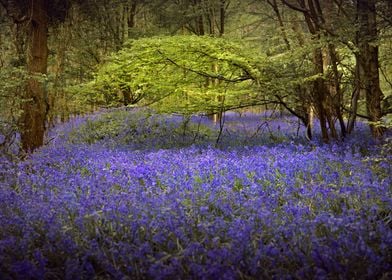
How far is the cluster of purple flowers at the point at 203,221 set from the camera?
10.6ft

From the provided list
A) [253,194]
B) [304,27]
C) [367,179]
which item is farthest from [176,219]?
[304,27]

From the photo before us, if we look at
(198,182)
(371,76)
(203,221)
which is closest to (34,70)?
(198,182)

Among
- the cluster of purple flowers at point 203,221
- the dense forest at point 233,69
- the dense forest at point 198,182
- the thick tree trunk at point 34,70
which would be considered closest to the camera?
the cluster of purple flowers at point 203,221

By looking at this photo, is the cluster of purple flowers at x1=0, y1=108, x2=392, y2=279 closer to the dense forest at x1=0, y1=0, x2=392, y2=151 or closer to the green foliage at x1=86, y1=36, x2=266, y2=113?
the dense forest at x1=0, y1=0, x2=392, y2=151

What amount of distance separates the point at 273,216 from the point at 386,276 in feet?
4.20

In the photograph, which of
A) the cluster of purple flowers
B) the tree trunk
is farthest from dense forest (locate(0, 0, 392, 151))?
the cluster of purple flowers

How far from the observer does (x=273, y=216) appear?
162 inches

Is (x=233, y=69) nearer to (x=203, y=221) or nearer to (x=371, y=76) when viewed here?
(x=371, y=76)

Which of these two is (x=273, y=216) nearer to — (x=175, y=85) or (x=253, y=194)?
(x=253, y=194)

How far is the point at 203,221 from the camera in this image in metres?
4.16

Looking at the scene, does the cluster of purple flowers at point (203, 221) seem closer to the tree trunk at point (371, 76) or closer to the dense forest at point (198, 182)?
the dense forest at point (198, 182)

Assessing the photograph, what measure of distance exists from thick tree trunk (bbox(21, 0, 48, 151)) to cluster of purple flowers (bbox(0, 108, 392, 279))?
11.3ft

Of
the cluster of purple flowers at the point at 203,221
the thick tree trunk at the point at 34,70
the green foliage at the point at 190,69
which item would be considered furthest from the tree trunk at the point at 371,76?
the thick tree trunk at the point at 34,70

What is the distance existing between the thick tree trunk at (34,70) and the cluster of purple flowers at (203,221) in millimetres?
3439
